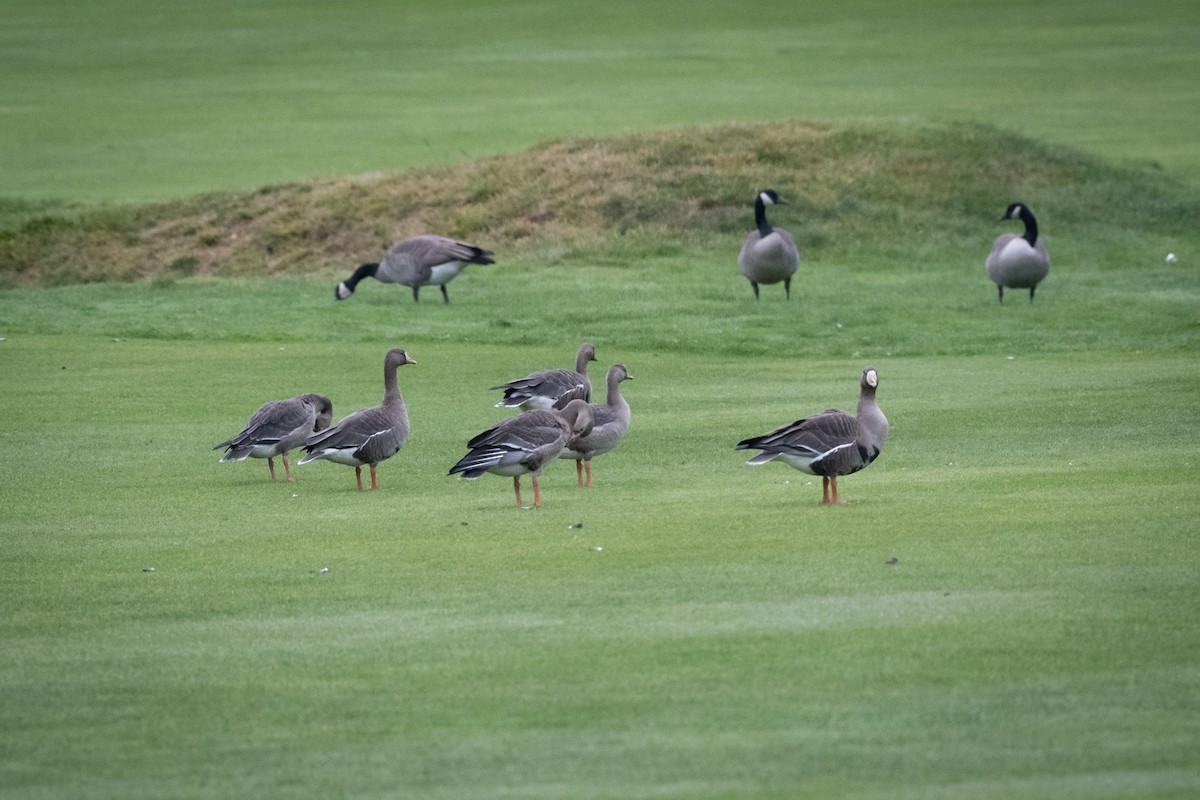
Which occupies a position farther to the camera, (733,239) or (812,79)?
(812,79)

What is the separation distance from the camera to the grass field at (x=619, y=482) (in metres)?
7.86

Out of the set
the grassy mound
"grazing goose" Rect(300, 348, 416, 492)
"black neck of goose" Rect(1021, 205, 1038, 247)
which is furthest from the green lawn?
the grassy mound

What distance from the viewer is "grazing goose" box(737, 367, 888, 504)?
1277 centimetres

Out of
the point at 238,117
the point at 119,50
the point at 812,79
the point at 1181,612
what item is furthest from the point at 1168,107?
the point at 1181,612

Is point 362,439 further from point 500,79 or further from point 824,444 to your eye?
point 500,79

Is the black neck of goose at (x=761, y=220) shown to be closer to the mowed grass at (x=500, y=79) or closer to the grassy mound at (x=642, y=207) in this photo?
the grassy mound at (x=642, y=207)

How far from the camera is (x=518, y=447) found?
13.1 m

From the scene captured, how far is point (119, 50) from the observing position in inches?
2566

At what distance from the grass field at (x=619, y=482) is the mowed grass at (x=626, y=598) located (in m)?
0.04

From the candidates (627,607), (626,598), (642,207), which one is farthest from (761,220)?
(627,607)

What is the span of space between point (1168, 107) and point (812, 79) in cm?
1145

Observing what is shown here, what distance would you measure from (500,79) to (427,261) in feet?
94.3

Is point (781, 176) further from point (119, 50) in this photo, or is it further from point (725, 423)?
point (119, 50)

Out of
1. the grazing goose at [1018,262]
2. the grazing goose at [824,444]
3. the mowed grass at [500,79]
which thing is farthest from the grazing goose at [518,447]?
the mowed grass at [500,79]
